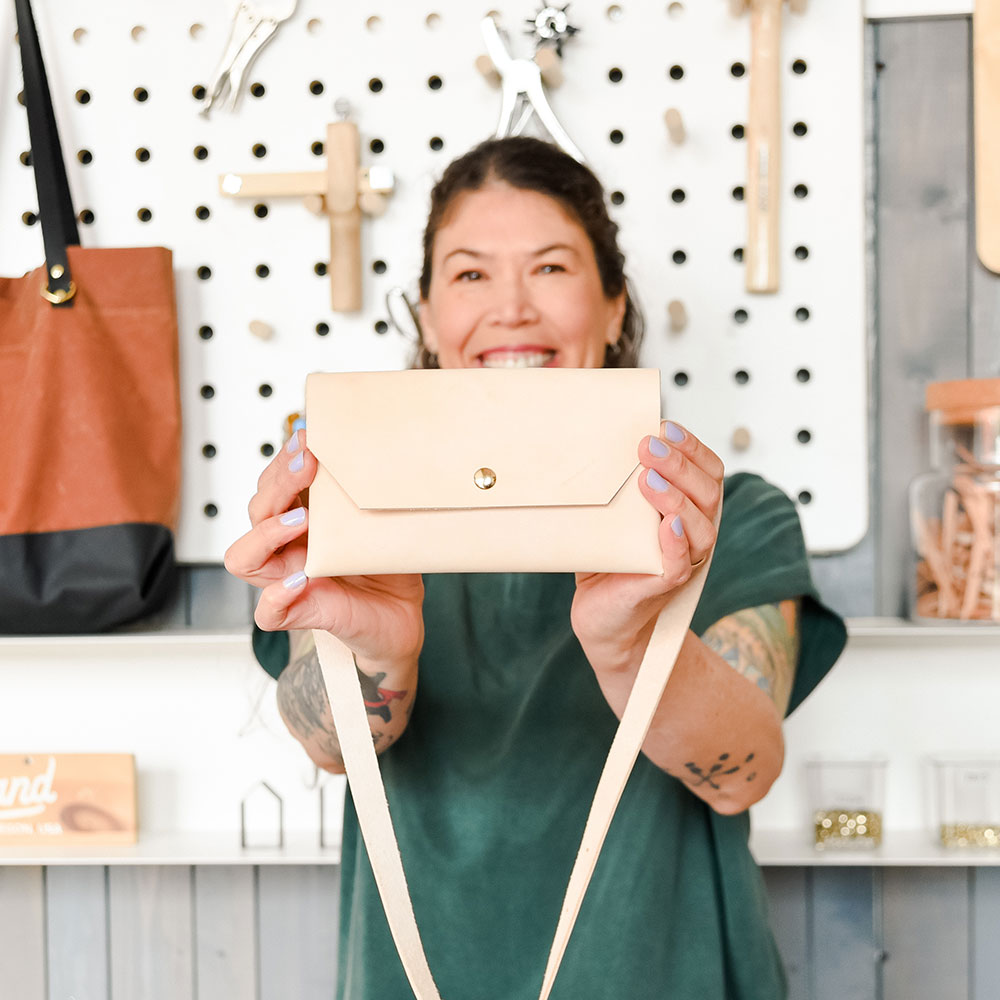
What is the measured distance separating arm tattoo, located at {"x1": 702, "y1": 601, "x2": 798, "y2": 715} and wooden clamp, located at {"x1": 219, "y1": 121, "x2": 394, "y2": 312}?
0.51 meters

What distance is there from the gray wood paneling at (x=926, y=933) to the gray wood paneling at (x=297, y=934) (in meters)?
0.55

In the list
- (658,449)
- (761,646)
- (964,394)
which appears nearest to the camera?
(658,449)

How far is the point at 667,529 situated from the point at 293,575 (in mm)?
176

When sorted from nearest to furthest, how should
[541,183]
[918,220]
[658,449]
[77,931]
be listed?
[658,449]
[541,183]
[918,220]
[77,931]

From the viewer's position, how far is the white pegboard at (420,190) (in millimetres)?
1023

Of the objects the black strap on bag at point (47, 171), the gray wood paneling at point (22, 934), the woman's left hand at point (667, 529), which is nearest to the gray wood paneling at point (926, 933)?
the woman's left hand at point (667, 529)

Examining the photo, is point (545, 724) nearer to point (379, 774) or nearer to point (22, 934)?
point (379, 774)

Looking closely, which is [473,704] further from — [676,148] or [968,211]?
[968,211]

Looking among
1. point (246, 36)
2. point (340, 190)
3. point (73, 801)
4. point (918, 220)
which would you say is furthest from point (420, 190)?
point (73, 801)

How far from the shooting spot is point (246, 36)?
3.46 ft

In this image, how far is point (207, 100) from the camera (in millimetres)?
1063

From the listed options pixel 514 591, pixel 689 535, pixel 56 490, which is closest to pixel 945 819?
pixel 514 591

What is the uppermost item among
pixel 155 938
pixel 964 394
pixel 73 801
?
pixel 964 394

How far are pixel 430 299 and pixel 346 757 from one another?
0.42 m
